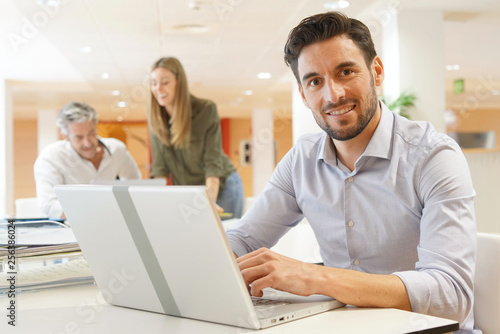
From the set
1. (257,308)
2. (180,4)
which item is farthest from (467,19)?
(257,308)

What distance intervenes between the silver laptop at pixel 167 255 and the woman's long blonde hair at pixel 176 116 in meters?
2.02

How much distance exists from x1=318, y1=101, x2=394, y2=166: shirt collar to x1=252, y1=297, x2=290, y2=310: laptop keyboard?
0.45 metres

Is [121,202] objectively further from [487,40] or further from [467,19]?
[487,40]

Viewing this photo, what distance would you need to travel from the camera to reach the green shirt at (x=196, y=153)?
309 cm

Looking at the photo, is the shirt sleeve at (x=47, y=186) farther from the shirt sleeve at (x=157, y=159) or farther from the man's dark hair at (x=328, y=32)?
the man's dark hair at (x=328, y=32)

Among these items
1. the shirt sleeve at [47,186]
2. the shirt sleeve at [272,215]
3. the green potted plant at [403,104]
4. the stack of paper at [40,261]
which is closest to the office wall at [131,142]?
the green potted plant at [403,104]

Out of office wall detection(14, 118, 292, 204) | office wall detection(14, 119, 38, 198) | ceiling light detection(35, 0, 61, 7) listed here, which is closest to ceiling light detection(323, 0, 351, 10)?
ceiling light detection(35, 0, 61, 7)

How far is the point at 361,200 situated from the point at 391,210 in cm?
7

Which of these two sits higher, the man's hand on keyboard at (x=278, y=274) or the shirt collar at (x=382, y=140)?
the shirt collar at (x=382, y=140)

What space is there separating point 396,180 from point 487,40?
7.11m

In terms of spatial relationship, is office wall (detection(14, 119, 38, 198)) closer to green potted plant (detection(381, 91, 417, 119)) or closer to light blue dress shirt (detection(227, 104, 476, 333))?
green potted plant (detection(381, 91, 417, 119))

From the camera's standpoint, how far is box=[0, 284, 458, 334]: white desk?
2.56 feet

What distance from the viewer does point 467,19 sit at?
640 cm

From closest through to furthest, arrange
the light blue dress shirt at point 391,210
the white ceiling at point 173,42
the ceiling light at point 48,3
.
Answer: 1. the light blue dress shirt at point 391,210
2. the ceiling light at point 48,3
3. the white ceiling at point 173,42
